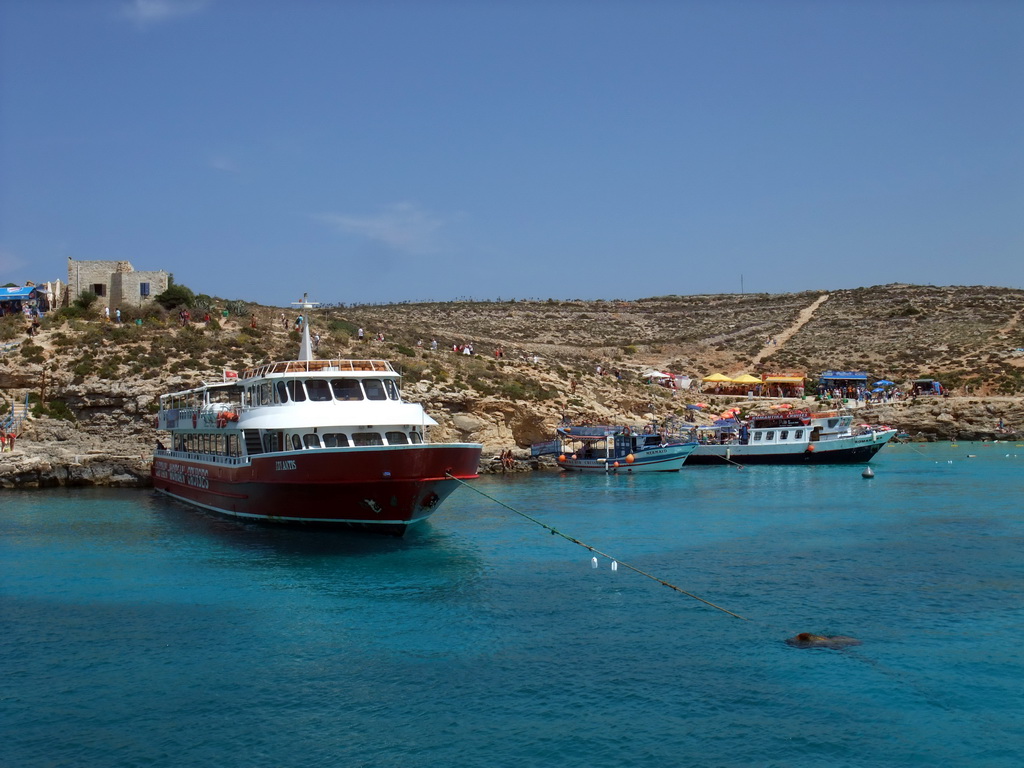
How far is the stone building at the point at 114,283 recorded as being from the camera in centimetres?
6203

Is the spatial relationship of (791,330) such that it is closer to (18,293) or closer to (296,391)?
(18,293)

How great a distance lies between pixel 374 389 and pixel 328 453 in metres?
4.79

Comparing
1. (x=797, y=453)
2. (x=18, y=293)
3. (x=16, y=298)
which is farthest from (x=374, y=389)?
(x=16, y=298)

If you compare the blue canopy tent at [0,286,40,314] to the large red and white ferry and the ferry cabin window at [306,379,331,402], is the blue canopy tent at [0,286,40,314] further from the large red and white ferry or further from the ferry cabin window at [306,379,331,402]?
the ferry cabin window at [306,379,331,402]

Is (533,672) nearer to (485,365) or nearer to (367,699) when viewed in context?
(367,699)

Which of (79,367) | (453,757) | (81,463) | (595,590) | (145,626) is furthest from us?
(79,367)

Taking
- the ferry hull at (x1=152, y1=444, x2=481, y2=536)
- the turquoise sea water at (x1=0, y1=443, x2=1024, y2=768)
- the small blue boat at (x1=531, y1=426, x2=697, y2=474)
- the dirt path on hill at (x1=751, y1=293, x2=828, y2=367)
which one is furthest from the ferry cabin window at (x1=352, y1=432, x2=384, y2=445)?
the dirt path on hill at (x1=751, y1=293, x2=828, y2=367)

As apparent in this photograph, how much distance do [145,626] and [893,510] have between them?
2775 centimetres

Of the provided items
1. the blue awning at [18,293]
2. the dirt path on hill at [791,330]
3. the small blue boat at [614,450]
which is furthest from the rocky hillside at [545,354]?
the blue awning at [18,293]

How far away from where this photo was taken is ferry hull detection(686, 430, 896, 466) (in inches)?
2250

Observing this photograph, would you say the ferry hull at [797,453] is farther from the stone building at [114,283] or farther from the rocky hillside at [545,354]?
the stone building at [114,283]

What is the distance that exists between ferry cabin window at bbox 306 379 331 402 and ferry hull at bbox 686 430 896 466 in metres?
33.2

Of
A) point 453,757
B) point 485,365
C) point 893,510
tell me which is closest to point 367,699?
point 453,757

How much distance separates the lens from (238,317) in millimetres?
65062
